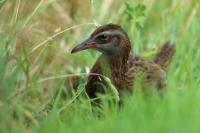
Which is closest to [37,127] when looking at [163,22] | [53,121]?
[53,121]

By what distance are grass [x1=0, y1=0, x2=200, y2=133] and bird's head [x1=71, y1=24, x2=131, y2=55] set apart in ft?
0.68

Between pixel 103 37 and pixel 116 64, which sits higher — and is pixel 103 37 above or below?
above

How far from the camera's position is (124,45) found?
7.95 meters

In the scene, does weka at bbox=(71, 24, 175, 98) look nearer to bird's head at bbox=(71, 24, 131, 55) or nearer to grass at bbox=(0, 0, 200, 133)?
bird's head at bbox=(71, 24, 131, 55)

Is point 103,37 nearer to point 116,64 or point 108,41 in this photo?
point 108,41

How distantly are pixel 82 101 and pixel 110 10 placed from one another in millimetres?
4076

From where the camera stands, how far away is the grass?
5750 millimetres

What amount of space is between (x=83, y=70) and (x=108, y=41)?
1.09 meters

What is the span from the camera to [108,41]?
25.5 ft

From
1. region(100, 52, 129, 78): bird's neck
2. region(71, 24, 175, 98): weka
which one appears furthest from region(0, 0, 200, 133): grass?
region(100, 52, 129, 78): bird's neck

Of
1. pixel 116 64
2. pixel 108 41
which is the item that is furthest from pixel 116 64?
pixel 108 41

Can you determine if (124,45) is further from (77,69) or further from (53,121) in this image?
(53,121)

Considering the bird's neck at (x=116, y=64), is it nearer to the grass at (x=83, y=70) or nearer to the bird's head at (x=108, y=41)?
the bird's head at (x=108, y=41)

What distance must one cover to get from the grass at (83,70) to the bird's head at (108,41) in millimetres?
208
